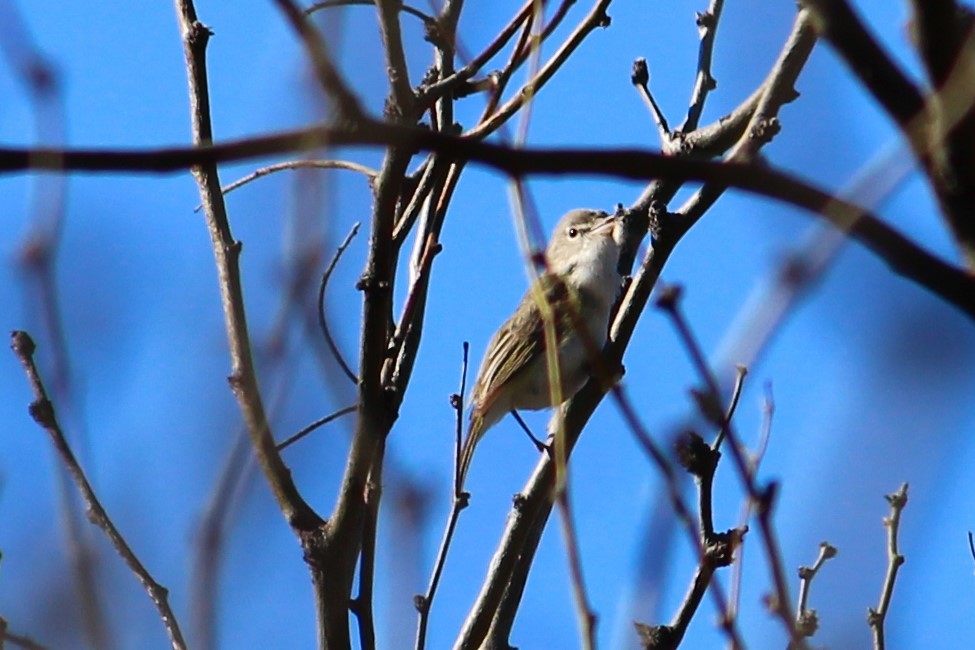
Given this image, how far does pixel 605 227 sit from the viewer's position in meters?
7.12

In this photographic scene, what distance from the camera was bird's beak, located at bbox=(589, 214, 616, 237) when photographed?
278 inches

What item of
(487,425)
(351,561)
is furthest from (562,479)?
(487,425)

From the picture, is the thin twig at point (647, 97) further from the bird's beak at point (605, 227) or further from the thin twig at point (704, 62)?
the bird's beak at point (605, 227)

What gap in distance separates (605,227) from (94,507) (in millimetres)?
4664

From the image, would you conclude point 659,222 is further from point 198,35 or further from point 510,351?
point 510,351

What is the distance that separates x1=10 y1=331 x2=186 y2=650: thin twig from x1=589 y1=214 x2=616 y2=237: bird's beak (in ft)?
15.1

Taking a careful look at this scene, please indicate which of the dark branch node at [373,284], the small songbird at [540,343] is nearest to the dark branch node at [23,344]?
the dark branch node at [373,284]

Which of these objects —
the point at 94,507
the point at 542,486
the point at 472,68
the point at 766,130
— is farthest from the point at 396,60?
the point at 542,486

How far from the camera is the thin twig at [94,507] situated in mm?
2750

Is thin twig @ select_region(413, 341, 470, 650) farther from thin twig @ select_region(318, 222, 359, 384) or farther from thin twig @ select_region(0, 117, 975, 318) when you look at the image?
thin twig @ select_region(0, 117, 975, 318)

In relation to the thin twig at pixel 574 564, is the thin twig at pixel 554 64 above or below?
above

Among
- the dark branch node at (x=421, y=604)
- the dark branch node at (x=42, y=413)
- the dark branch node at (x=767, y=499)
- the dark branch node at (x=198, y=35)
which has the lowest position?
the dark branch node at (x=767, y=499)

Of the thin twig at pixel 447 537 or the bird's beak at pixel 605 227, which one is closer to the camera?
the thin twig at pixel 447 537

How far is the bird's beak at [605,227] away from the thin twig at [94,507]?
15.1 feet
